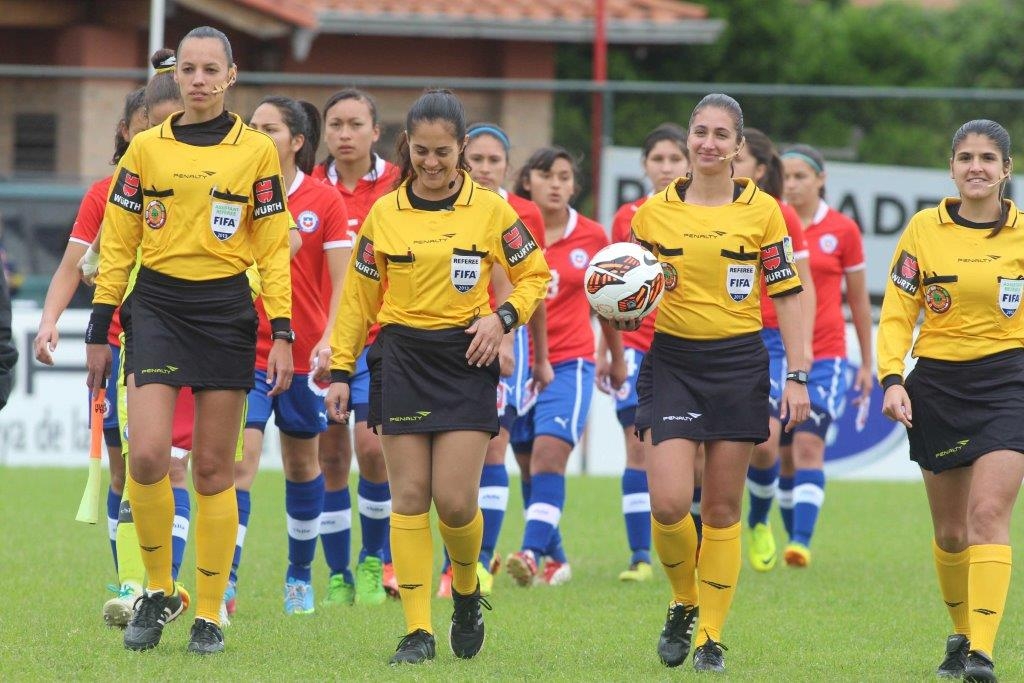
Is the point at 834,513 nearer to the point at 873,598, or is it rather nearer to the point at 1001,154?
the point at 873,598

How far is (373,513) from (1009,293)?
3.44 metres

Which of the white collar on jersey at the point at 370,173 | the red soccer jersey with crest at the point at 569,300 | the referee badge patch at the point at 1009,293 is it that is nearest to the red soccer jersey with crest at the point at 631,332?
the red soccer jersey with crest at the point at 569,300

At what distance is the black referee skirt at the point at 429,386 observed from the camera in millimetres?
6301

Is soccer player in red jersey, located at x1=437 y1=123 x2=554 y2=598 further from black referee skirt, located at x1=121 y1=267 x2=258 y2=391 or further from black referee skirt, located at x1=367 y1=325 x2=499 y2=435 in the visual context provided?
black referee skirt, located at x1=121 y1=267 x2=258 y2=391

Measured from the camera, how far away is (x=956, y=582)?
644cm

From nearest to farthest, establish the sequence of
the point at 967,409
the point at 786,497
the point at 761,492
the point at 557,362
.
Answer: the point at 967,409 → the point at 557,362 → the point at 761,492 → the point at 786,497

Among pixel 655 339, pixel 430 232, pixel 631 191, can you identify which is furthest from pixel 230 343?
pixel 631 191

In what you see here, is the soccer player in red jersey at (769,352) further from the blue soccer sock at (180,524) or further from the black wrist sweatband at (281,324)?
the black wrist sweatband at (281,324)

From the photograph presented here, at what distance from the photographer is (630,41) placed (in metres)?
21.5

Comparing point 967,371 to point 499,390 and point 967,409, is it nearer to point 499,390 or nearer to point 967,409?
point 967,409

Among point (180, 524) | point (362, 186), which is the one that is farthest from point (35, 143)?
point (180, 524)

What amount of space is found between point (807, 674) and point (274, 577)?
3617mm

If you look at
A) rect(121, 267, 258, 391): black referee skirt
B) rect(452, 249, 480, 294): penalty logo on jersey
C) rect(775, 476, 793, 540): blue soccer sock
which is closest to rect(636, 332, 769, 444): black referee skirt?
rect(452, 249, 480, 294): penalty logo on jersey

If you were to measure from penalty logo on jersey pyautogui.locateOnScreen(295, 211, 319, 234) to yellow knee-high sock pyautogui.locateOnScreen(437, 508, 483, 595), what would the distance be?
196 centimetres
